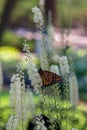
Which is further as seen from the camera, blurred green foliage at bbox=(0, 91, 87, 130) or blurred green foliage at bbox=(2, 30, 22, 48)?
blurred green foliage at bbox=(2, 30, 22, 48)

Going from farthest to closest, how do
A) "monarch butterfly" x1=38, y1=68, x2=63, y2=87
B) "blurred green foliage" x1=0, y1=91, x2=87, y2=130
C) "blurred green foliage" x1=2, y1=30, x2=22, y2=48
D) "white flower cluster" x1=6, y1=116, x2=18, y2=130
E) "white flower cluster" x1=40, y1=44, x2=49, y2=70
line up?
"blurred green foliage" x1=2, y1=30, x2=22, y2=48 → "blurred green foliage" x1=0, y1=91, x2=87, y2=130 → "white flower cluster" x1=40, y1=44, x2=49, y2=70 → "monarch butterfly" x1=38, y1=68, x2=63, y2=87 → "white flower cluster" x1=6, y1=116, x2=18, y2=130

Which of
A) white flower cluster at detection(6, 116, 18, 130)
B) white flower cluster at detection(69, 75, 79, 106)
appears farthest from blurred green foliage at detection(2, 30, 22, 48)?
white flower cluster at detection(6, 116, 18, 130)

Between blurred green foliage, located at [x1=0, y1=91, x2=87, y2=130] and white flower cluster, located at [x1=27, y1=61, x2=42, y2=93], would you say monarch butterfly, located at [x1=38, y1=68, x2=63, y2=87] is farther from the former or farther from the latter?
blurred green foliage, located at [x1=0, y1=91, x2=87, y2=130]

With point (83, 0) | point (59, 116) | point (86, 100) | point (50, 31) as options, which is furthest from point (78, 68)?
point (83, 0)

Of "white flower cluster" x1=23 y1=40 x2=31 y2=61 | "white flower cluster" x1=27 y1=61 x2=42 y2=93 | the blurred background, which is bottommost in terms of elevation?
"white flower cluster" x1=27 y1=61 x2=42 y2=93

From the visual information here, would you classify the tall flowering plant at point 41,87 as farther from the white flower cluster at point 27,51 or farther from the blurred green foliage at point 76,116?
the blurred green foliage at point 76,116

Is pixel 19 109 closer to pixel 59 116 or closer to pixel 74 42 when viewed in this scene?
pixel 59 116
